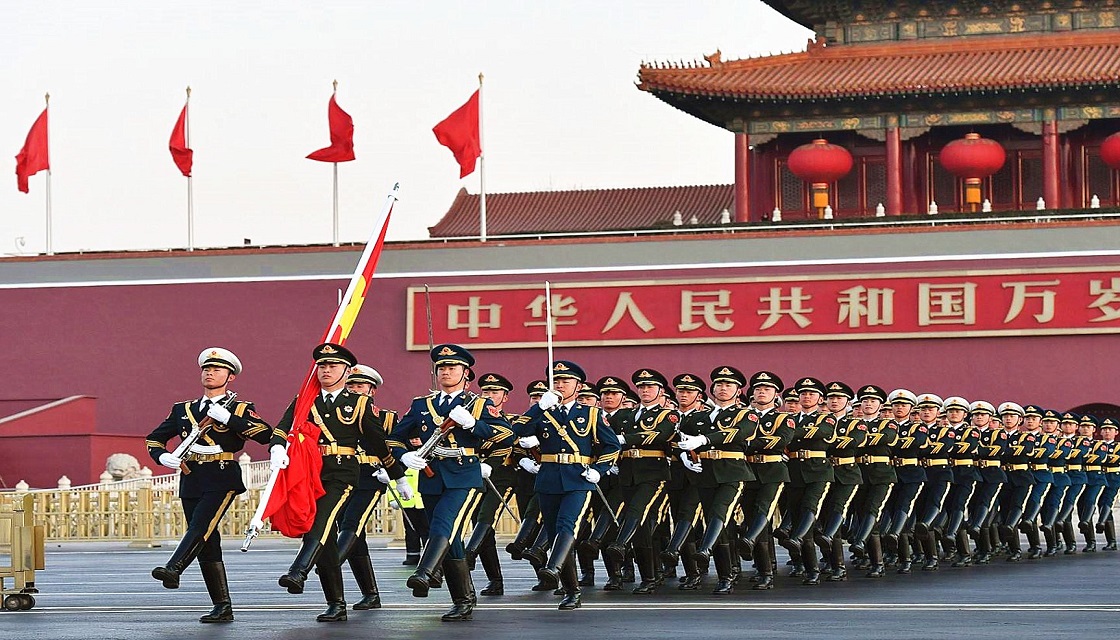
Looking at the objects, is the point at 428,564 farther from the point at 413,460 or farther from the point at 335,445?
the point at 335,445

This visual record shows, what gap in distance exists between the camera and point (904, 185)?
27.0 metres

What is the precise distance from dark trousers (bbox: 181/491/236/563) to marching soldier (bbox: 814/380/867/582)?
4.23 meters

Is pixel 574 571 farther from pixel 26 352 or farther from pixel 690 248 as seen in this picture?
pixel 26 352

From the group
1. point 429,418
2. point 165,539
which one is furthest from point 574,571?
point 165,539

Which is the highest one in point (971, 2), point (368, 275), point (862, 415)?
point (971, 2)

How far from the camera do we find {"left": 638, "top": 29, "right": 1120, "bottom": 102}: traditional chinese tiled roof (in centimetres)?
2520

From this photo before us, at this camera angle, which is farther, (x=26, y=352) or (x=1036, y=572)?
(x=26, y=352)

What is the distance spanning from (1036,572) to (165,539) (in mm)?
9075

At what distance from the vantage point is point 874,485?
1258cm

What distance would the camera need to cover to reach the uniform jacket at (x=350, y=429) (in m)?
9.33

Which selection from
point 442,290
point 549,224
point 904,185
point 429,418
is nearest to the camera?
point 429,418

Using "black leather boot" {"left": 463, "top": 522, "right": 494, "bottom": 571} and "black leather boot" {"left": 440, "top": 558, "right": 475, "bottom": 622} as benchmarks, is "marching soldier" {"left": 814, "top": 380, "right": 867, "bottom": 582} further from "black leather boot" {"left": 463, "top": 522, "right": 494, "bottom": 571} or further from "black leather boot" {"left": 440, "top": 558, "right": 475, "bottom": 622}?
"black leather boot" {"left": 440, "top": 558, "right": 475, "bottom": 622}

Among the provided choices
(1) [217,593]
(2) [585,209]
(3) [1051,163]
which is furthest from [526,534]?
(2) [585,209]

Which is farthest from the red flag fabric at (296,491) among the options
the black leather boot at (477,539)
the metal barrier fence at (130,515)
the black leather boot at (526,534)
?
the metal barrier fence at (130,515)
